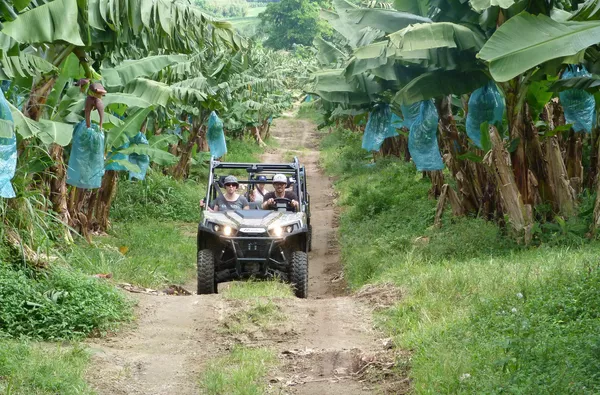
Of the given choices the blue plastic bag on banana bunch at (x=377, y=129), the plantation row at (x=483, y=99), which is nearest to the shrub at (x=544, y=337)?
the plantation row at (x=483, y=99)

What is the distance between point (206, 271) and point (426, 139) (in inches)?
173

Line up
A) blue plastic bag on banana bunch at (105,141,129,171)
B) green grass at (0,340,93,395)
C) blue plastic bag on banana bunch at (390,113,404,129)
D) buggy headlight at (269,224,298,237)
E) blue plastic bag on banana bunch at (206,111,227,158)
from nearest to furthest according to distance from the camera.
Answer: green grass at (0,340,93,395)
buggy headlight at (269,224,298,237)
blue plastic bag on banana bunch at (105,141,129,171)
blue plastic bag on banana bunch at (390,113,404,129)
blue plastic bag on banana bunch at (206,111,227,158)

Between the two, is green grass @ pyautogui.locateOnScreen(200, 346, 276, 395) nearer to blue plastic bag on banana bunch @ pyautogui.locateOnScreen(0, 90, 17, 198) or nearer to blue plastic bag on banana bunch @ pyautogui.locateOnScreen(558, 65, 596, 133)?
blue plastic bag on banana bunch @ pyautogui.locateOnScreen(0, 90, 17, 198)

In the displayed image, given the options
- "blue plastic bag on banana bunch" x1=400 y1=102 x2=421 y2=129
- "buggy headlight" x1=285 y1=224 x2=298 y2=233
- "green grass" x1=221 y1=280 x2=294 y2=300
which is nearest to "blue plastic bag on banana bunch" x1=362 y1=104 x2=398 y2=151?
"blue plastic bag on banana bunch" x1=400 y1=102 x2=421 y2=129

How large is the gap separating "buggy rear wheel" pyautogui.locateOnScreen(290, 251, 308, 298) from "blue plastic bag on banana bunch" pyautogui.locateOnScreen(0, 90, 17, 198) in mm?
4430

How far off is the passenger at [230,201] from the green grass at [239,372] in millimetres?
4271

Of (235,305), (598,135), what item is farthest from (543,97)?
(235,305)

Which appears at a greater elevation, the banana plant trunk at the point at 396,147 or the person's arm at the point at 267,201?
the person's arm at the point at 267,201

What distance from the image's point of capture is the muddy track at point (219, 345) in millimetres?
7082

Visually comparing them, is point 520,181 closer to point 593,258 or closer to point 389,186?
point 593,258

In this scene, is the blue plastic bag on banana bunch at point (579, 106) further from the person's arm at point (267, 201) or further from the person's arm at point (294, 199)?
the person's arm at point (267, 201)

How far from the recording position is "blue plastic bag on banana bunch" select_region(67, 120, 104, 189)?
11.1 m

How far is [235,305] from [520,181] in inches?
186

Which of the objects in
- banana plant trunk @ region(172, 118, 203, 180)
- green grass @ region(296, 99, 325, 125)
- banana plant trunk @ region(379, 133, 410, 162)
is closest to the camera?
banana plant trunk @ region(172, 118, 203, 180)
